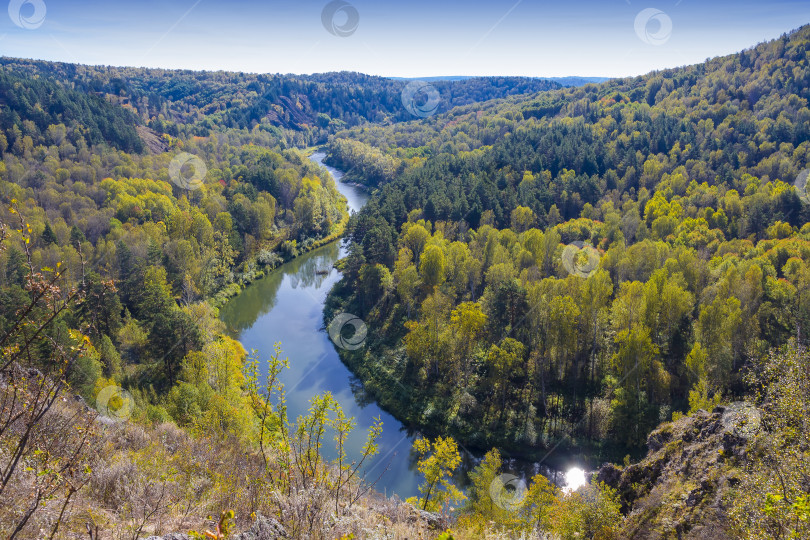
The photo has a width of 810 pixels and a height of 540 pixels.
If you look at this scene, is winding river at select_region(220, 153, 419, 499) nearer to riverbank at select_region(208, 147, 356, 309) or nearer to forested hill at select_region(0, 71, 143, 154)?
riverbank at select_region(208, 147, 356, 309)

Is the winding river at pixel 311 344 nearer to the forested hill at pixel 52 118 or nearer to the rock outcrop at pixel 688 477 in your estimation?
the rock outcrop at pixel 688 477

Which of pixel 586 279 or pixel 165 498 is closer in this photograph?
pixel 165 498

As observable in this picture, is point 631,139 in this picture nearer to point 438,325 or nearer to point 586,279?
point 586,279

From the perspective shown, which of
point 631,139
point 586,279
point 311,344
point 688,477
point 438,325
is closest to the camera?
point 688,477

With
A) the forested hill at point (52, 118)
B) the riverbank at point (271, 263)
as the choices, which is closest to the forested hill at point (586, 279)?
the riverbank at point (271, 263)

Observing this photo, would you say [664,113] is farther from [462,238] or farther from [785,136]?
[462,238]

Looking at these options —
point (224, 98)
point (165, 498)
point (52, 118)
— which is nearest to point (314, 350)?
point (165, 498)
